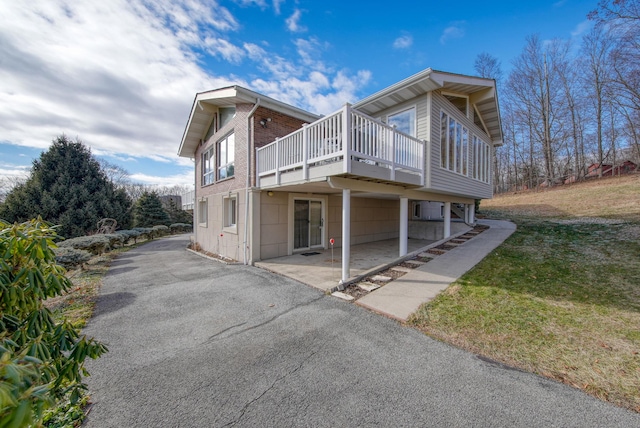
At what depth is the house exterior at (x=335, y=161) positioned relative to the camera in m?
6.10

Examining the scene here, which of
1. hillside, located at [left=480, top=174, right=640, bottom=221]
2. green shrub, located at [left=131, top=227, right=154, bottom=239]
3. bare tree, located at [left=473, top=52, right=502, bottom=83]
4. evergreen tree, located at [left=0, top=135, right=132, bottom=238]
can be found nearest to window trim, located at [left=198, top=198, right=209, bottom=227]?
green shrub, located at [left=131, top=227, right=154, bottom=239]

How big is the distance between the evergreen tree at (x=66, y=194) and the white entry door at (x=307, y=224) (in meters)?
15.0

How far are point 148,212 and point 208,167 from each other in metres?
13.4

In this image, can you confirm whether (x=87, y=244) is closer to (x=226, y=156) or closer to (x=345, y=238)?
(x=226, y=156)

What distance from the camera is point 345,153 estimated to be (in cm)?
534

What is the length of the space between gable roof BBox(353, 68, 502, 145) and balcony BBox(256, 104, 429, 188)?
5.82 feet

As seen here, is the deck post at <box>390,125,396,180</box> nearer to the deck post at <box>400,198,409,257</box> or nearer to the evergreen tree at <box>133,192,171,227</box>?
the deck post at <box>400,198,409,257</box>

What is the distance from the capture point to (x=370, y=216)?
40.0 ft

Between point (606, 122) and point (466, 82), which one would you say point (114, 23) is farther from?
point (606, 122)

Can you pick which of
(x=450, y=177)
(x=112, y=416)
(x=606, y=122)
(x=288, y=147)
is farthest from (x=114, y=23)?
(x=606, y=122)

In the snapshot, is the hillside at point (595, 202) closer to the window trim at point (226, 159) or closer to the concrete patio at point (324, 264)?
the concrete patio at point (324, 264)

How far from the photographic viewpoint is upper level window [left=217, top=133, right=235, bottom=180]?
33.4ft

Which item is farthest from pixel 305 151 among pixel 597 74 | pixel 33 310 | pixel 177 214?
pixel 597 74

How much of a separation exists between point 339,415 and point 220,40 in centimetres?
1062
